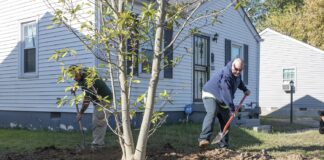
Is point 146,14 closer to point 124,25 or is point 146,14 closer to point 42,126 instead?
point 124,25

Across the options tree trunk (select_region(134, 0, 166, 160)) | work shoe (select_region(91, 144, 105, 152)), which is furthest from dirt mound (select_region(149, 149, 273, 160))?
tree trunk (select_region(134, 0, 166, 160))

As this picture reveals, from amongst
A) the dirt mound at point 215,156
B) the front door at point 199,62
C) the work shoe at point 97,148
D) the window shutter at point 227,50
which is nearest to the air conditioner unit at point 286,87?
the window shutter at point 227,50

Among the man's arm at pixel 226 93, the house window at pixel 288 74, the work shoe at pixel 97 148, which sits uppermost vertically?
the house window at pixel 288 74

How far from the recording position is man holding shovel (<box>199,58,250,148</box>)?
6738mm

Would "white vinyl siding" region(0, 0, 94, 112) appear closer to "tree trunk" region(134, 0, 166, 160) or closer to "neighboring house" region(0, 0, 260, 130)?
"neighboring house" region(0, 0, 260, 130)

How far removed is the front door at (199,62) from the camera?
14055mm

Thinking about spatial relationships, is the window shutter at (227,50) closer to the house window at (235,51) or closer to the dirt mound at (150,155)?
the house window at (235,51)

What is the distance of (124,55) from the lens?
4.12 m

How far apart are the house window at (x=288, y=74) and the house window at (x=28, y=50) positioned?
53.6 feet

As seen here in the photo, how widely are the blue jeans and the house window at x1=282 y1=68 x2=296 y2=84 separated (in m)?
18.3

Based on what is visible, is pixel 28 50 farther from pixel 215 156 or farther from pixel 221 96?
pixel 215 156

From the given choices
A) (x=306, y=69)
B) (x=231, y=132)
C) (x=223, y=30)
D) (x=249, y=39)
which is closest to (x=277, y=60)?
(x=306, y=69)

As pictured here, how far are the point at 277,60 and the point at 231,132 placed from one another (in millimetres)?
15423

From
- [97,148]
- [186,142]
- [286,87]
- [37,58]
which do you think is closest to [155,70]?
[97,148]
